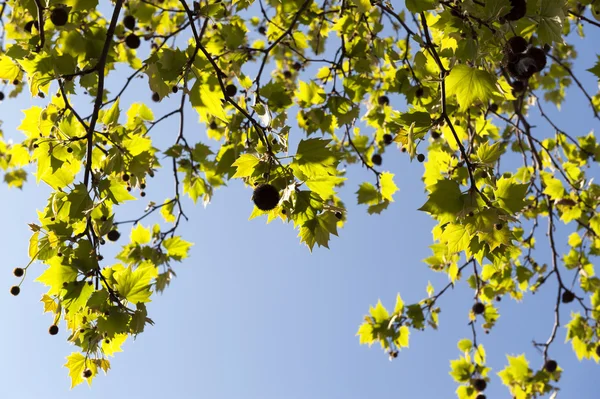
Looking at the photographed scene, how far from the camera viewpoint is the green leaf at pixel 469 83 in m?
2.24

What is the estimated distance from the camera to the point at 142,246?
441cm

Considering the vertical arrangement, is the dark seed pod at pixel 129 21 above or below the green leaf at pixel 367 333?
Result: above

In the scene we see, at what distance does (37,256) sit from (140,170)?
86cm

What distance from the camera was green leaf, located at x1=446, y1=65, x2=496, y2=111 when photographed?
7.35 feet

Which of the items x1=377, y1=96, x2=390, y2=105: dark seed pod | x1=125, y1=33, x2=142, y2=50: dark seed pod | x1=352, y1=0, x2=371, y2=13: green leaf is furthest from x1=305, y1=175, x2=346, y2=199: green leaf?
x1=377, y1=96, x2=390, y2=105: dark seed pod

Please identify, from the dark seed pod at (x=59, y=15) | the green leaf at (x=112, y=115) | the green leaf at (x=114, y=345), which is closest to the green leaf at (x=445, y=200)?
the green leaf at (x=114, y=345)

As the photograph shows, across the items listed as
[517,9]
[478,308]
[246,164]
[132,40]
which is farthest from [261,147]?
[478,308]

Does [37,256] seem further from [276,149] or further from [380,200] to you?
[380,200]

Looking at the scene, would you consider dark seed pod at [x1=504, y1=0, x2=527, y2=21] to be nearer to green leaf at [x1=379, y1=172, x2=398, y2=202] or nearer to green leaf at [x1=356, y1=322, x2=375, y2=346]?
green leaf at [x1=379, y1=172, x2=398, y2=202]

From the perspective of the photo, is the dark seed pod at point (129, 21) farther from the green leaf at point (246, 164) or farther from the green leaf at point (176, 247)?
the green leaf at point (246, 164)

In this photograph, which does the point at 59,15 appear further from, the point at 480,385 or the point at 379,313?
the point at 480,385

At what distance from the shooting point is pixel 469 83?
7.48 ft

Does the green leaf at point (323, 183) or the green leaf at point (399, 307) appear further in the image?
the green leaf at point (399, 307)

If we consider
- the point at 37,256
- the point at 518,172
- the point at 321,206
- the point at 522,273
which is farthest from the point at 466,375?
the point at 37,256
